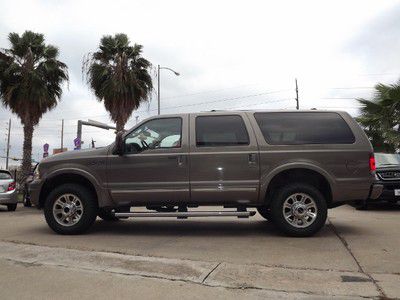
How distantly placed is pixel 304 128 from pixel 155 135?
95.3 inches

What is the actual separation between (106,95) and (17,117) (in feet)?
14.5

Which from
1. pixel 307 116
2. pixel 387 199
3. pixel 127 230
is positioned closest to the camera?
pixel 307 116

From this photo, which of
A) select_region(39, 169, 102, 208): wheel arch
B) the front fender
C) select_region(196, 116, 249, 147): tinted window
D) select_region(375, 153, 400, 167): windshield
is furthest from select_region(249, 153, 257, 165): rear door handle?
select_region(375, 153, 400, 167): windshield

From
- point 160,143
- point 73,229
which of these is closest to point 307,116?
point 160,143

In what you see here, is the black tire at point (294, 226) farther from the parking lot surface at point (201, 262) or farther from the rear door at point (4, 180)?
the rear door at point (4, 180)

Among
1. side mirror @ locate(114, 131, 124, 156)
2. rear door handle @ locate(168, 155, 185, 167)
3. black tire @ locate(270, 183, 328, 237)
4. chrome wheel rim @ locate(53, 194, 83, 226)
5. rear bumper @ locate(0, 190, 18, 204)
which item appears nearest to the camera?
black tire @ locate(270, 183, 328, 237)

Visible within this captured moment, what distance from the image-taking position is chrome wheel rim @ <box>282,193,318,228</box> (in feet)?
24.6

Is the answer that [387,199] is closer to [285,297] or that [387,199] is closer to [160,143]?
[160,143]

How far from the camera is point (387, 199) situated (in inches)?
451

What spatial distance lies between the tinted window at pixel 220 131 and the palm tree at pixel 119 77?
16713 millimetres

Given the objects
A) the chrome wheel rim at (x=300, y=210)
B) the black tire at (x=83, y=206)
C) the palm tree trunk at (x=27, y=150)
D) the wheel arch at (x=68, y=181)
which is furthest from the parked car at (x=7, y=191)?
the chrome wheel rim at (x=300, y=210)

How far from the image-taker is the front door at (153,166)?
768cm

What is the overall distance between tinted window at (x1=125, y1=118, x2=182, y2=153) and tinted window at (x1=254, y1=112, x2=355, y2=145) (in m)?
1.35

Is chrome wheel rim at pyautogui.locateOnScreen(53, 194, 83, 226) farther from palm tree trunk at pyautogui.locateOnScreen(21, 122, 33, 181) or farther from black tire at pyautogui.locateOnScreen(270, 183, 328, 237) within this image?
palm tree trunk at pyautogui.locateOnScreen(21, 122, 33, 181)
